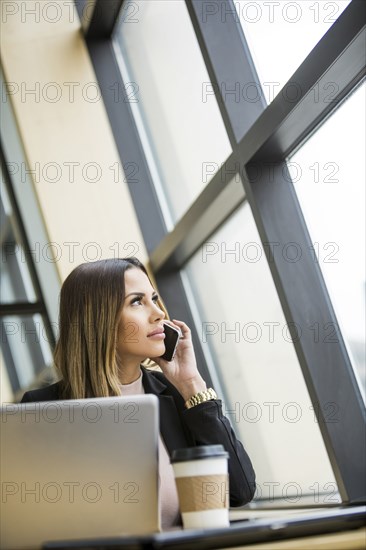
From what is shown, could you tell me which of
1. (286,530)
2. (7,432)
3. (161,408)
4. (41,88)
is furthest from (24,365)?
(286,530)

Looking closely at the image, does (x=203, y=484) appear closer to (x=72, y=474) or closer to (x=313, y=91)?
(x=72, y=474)

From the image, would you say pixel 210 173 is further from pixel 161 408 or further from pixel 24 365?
pixel 24 365

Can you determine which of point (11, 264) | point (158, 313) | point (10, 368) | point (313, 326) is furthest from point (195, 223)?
point (10, 368)

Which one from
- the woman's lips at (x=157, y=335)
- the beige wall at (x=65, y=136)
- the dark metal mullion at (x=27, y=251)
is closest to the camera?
the woman's lips at (x=157, y=335)

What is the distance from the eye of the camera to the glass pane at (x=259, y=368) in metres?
3.14

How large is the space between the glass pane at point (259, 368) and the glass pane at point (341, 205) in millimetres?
400

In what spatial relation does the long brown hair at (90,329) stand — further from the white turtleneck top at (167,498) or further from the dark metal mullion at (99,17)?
the dark metal mullion at (99,17)

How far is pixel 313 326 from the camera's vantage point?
2.77 meters

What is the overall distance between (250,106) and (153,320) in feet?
3.37

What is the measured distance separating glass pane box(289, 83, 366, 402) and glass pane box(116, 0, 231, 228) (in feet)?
2.05

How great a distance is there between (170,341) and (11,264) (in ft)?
9.13

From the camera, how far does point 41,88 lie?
4.27m

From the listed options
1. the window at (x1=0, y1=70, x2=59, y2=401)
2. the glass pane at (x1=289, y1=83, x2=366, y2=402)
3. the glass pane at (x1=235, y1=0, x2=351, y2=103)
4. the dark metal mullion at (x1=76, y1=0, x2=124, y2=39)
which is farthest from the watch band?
the dark metal mullion at (x1=76, y1=0, x2=124, y2=39)

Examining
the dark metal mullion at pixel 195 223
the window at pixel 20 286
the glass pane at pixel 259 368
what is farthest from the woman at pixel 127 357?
the window at pixel 20 286
